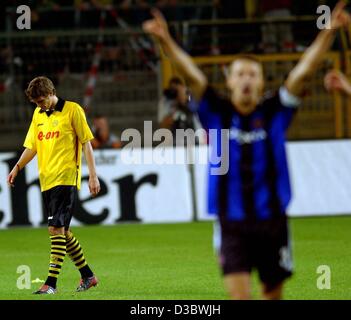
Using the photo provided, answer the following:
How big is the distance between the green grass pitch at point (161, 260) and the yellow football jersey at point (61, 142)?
3.83ft

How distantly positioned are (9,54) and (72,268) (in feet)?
30.7

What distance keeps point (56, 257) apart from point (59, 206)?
1.68 ft

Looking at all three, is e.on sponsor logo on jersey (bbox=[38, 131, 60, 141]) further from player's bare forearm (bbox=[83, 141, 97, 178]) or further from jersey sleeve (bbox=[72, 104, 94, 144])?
player's bare forearm (bbox=[83, 141, 97, 178])

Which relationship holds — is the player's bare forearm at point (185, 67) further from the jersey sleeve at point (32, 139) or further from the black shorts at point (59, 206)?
the jersey sleeve at point (32, 139)

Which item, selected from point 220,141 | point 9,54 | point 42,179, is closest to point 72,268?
point 42,179

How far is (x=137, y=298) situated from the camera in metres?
10.8

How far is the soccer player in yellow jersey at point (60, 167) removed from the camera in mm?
11344

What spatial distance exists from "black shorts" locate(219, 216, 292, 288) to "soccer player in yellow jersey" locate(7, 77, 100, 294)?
4.07 metres

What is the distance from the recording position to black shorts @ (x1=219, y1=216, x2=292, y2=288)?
7.48 metres

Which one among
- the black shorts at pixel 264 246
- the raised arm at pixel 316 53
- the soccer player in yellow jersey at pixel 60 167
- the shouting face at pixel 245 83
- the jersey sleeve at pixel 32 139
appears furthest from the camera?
the jersey sleeve at pixel 32 139

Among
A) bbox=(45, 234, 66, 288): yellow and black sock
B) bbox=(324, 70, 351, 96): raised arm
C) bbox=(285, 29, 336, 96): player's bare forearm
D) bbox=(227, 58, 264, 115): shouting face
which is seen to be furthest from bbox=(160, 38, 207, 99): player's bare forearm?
bbox=(45, 234, 66, 288): yellow and black sock

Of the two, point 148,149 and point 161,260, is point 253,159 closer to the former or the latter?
point 161,260

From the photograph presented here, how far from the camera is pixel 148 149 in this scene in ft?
62.7

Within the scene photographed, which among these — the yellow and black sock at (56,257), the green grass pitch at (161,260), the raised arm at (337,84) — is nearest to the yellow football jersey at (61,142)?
the yellow and black sock at (56,257)
